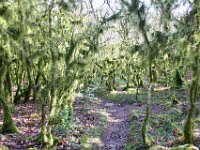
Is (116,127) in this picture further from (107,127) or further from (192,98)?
(192,98)

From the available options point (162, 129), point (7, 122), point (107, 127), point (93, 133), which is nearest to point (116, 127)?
point (107, 127)

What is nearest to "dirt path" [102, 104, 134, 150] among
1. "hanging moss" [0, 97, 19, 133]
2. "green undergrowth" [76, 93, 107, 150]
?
"green undergrowth" [76, 93, 107, 150]

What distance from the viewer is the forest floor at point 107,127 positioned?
18016 millimetres

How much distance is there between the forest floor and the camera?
1802 centimetres

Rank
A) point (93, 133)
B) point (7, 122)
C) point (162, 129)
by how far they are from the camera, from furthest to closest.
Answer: point (93, 133) → point (162, 129) → point (7, 122)

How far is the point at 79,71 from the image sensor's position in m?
19.2

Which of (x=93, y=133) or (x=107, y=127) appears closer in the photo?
(x=93, y=133)

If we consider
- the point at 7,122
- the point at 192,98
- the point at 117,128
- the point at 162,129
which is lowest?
the point at 117,128

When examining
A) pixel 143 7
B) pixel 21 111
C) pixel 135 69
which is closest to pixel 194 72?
pixel 143 7

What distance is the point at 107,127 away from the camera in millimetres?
23391

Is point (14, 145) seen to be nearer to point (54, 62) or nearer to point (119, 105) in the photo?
point (54, 62)

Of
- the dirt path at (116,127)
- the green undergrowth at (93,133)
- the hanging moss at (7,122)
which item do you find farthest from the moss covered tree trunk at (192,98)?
the hanging moss at (7,122)

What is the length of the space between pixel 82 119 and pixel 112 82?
72.2 ft

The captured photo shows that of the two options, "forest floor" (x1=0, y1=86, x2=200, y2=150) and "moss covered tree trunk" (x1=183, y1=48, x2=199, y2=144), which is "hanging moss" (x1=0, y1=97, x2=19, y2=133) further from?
"moss covered tree trunk" (x1=183, y1=48, x2=199, y2=144)
